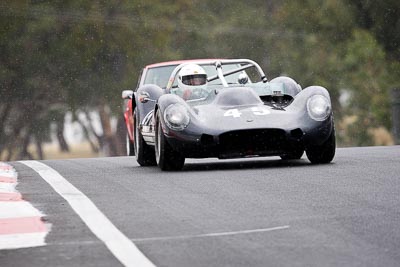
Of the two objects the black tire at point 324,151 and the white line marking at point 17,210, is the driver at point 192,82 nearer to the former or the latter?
the black tire at point 324,151

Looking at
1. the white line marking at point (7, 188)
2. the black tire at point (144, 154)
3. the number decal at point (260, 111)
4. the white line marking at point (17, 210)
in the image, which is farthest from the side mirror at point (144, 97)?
the white line marking at point (17, 210)

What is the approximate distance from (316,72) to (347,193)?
38.0 m

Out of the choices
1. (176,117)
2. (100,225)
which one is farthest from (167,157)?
(100,225)

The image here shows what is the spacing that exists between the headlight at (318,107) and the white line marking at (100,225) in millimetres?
2710

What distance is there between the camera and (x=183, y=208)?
28.3 feet

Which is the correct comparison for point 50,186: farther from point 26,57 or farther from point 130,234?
point 26,57

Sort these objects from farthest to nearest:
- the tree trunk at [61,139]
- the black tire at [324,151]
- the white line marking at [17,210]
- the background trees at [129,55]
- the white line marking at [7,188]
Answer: the tree trunk at [61,139] → the background trees at [129,55] → the black tire at [324,151] → the white line marking at [7,188] → the white line marking at [17,210]

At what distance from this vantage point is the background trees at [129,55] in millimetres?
42938

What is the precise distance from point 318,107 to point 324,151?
0.51 metres

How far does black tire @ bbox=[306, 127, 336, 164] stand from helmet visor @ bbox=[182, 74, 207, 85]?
5.39ft

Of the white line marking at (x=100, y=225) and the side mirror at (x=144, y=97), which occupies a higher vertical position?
the white line marking at (x=100, y=225)

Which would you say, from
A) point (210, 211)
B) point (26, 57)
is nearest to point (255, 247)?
point (210, 211)

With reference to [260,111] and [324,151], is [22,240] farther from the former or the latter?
[324,151]

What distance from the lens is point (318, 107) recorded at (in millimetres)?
13062
